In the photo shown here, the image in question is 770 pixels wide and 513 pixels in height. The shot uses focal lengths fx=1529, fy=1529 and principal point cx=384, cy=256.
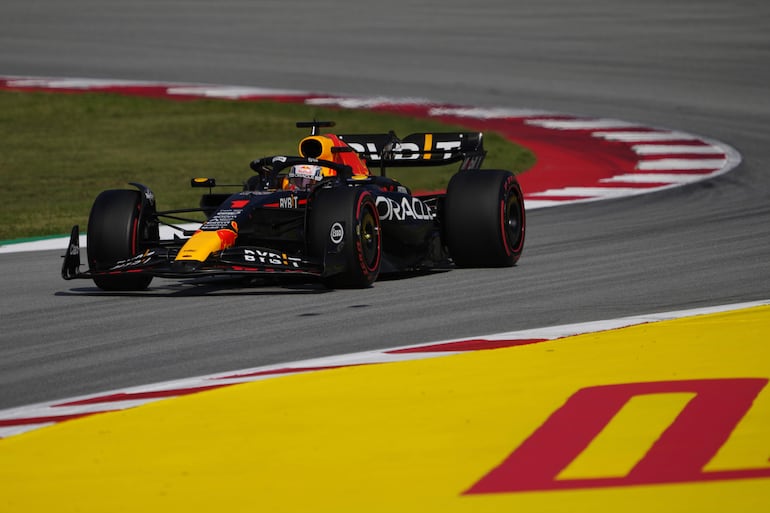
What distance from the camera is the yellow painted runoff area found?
4957mm

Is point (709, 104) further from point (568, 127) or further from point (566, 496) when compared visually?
point (566, 496)

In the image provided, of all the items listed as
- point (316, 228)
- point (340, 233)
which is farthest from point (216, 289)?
point (340, 233)

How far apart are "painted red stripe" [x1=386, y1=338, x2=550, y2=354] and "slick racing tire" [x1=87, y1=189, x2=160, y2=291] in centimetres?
280

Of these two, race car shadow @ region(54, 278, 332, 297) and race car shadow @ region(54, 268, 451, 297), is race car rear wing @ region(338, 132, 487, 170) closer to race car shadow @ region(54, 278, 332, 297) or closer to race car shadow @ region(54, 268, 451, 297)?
race car shadow @ region(54, 268, 451, 297)

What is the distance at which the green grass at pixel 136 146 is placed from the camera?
16.9 meters

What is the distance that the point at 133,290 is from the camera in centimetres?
1015

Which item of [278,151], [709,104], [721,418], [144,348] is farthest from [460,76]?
[721,418]

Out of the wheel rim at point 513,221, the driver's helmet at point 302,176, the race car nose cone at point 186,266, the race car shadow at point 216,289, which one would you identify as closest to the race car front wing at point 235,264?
the race car nose cone at point 186,266

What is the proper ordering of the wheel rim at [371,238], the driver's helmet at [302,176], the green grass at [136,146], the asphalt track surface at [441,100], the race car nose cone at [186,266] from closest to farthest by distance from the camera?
the asphalt track surface at [441,100] < the race car nose cone at [186,266] < the wheel rim at [371,238] < the driver's helmet at [302,176] < the green grass at [136,146]

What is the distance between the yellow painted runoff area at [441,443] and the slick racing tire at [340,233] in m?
2.37

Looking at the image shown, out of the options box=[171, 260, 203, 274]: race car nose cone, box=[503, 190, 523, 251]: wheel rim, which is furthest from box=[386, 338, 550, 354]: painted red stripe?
box=[503, 190, 523, 251]: wheel rim

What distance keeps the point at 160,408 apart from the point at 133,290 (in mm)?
3901

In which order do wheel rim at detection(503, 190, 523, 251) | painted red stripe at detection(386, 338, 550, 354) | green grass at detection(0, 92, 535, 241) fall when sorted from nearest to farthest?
1. painted red stripe at detection(386, 338, 550, 354)
2. wheel rim at detection(503, 190, 523, 251)
3. green grass at detection(0, 92, 535, 241)

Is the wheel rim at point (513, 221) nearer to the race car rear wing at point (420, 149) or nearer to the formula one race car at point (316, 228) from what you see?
the formula one race car at point (316, 228)
